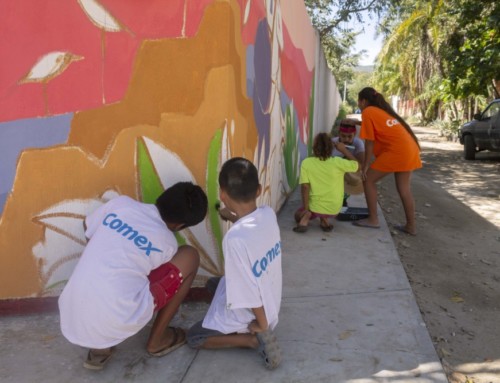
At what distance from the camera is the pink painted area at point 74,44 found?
3.01 metres

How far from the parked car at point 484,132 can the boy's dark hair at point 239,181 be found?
1158cm

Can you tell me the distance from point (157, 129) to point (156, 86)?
0.87ft

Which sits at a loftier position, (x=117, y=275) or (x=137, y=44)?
(x=137, y=44)

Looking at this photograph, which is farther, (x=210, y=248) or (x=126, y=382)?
(x=210, y=248)

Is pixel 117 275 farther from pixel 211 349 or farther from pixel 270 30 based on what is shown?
pixel 270 30

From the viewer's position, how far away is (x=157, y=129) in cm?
323

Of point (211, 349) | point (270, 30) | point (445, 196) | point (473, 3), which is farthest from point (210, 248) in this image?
point (473, 3)

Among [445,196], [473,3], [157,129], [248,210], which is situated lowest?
[445,196]

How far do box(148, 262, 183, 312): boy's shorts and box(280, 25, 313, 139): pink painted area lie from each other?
3.57 metres

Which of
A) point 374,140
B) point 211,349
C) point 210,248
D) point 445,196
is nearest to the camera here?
point 211,349

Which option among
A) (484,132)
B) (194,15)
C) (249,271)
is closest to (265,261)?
(249,271)

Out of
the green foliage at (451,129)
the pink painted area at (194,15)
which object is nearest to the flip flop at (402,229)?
the pink painted area at (194,15)

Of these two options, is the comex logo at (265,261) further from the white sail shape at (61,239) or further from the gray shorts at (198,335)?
the white sail shape at (61,239)

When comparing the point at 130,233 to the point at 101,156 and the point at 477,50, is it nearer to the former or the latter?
the point at 101,156
